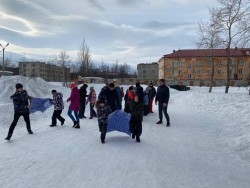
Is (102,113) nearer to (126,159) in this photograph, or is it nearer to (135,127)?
(135,127)

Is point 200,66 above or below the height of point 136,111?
above

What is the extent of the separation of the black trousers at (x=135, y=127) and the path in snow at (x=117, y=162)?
297 millimetres

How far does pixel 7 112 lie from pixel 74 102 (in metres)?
8.77

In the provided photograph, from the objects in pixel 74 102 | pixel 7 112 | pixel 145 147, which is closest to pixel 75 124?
pixel 74 102

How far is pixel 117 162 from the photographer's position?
6578 millimetres

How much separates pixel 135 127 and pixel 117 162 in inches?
98.0

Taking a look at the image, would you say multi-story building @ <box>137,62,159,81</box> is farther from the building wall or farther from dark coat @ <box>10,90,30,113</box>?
dark coat @ <box>10,90,30,113</box>

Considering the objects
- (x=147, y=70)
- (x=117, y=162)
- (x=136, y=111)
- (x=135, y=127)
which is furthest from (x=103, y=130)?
(x=147, y=70)

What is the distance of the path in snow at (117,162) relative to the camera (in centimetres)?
549

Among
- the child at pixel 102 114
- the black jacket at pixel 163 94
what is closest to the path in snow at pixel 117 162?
the child at pixel 102 114

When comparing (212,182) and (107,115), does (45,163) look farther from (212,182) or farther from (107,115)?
(212,182)

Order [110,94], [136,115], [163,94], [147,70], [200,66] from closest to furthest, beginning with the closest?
[136,115]
[110,94]
[163,94]
[200,66]
[147,70]

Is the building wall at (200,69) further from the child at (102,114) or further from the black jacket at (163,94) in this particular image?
the child at (102,114)

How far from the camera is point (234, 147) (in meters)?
8.31
